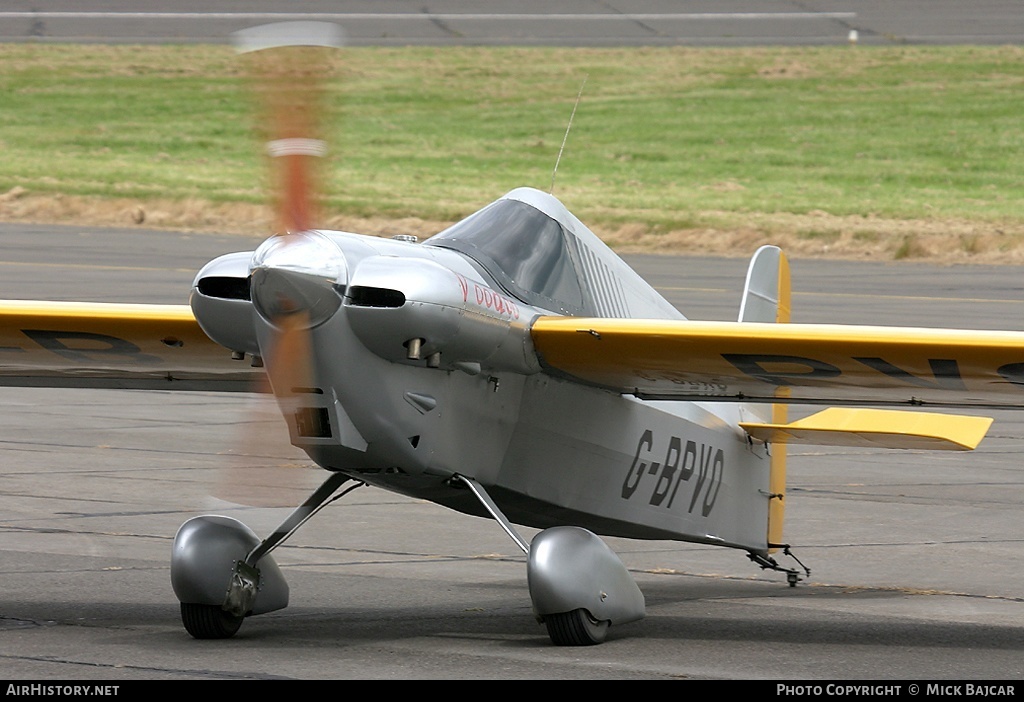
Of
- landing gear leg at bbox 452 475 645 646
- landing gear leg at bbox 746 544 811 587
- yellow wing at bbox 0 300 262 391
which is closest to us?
landing gear leg at bbox 452 475 645 646

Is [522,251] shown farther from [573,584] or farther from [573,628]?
[573,628]

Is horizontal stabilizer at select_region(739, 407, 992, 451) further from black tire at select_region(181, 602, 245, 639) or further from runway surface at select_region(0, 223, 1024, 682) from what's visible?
black tire at select_region(181, 602, 245, 639)

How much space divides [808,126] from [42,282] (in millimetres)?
25565

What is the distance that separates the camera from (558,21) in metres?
58.7

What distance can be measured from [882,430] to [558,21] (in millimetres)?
49631

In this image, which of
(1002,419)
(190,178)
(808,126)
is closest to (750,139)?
(808,126)

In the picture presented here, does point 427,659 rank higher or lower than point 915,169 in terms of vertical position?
higher

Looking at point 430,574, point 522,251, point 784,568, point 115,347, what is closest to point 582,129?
point 784,568

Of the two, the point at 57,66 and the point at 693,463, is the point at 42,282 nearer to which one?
the point at 693,463

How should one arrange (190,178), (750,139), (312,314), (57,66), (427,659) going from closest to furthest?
1. (312,314)
2. (427,659)
3. (190,178)
4. (750,139)
5. (57,66)

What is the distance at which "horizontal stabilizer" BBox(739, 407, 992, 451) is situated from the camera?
10.1 metres

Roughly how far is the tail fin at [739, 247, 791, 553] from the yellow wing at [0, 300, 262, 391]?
3419mm

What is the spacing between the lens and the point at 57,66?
176 ft

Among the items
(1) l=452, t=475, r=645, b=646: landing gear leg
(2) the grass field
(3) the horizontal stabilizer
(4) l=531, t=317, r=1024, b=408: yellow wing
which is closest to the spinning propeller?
(1) l=452, t=475, r=645, b=646: landing gear leg
